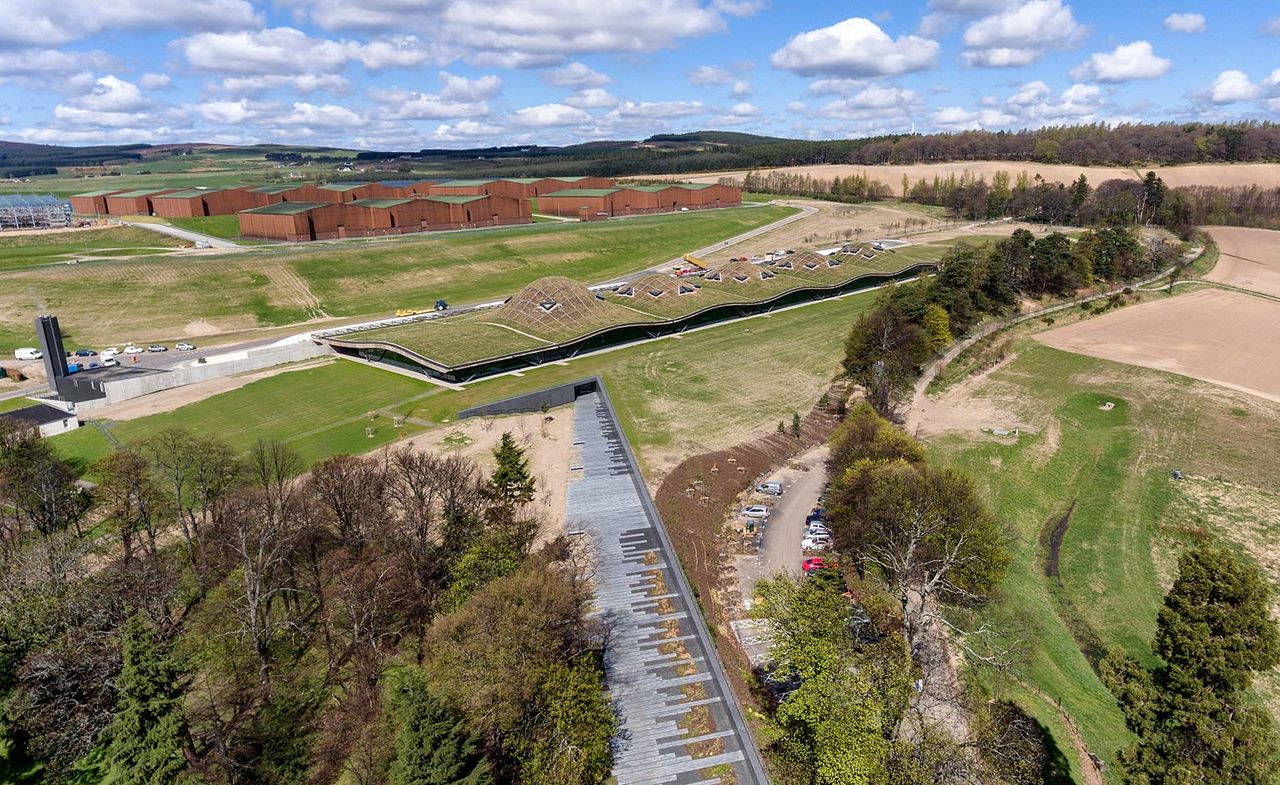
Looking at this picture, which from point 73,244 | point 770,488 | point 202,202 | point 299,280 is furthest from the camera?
point 202,202

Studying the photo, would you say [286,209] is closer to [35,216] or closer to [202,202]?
[202,202]

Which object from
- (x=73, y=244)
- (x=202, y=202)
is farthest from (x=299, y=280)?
(x=202, y=202)

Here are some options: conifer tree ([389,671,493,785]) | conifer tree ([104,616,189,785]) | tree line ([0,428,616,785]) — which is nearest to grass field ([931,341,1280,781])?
tree line ([0,428,616,785])

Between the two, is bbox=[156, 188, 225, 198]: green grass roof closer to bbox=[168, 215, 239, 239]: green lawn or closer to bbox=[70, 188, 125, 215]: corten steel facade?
bbox=[168, 215, 239, 239]: green lawn

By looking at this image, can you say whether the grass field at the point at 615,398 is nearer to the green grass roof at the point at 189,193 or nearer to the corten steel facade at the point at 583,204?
the corten steel facade at the point at 583,204

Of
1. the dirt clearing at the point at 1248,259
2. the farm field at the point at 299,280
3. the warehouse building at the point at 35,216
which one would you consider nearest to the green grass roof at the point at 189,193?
the warehouse building at the point at 35,216

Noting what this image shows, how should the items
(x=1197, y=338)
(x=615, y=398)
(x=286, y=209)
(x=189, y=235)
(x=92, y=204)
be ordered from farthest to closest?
(x=92, y=204) < (x=189, y=235) < (x=286, y=209) < (x=1197, y=338) < (x=615, y=398)

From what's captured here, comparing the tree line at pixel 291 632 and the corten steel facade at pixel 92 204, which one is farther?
the corten steel facade at pixel 92 204
